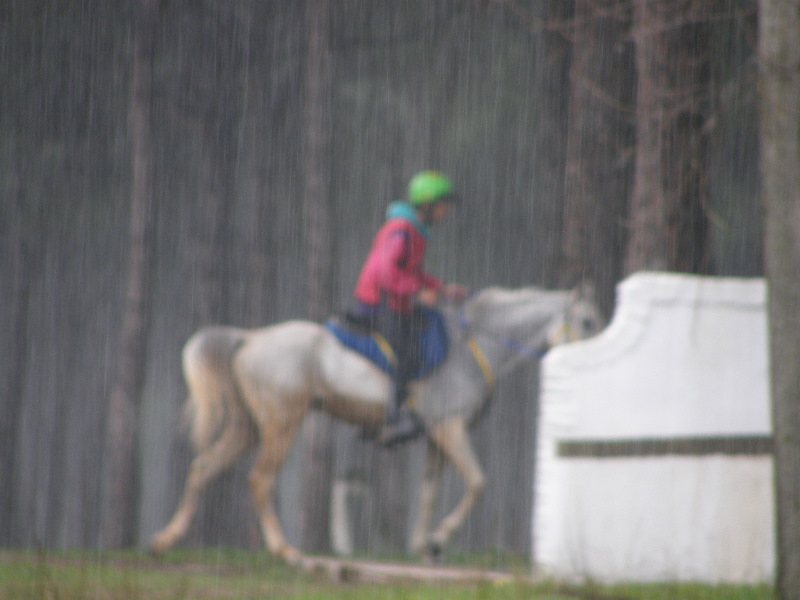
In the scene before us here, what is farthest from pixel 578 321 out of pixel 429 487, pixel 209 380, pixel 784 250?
pixel 784 250

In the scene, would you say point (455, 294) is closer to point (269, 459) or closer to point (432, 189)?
point (432, 189)

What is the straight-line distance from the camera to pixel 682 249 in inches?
380

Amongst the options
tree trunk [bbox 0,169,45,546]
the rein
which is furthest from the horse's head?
tree trunk [bbox 0,169,45,546]

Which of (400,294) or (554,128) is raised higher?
(554,128)

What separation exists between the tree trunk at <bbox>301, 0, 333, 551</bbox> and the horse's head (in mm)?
3835

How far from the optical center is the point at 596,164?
1116 centimetres

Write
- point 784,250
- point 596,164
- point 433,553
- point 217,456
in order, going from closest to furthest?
point 784,250, point 433,553, point 217,456, point 596,164

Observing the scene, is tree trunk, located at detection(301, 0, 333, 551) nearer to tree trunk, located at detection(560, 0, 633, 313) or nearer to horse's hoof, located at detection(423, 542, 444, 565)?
tree trunk, located at detection(560, 0, 633, 313)

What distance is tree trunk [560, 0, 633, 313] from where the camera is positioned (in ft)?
36.4

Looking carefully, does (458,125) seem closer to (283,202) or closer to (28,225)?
(283,202)

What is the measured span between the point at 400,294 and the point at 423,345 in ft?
1.56

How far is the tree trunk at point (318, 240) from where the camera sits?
543 inches

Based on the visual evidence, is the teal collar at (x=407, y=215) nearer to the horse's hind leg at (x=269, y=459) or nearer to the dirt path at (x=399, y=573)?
the horse's hind leg at (x=269, y=459)

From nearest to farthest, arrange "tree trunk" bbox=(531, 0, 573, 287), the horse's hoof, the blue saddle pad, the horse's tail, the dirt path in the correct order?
1. the dirt path
2. the horse's hoof
3. the blue saddle pad
4. the horse's tail
5. "tree trunk" bbox=(531, 0, 573, 287)
